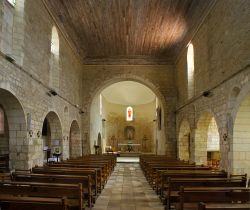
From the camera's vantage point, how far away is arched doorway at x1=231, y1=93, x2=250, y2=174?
29.6 feet

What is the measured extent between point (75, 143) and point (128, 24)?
8.41 meters

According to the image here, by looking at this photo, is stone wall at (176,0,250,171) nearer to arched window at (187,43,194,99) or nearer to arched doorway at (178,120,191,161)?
arched window at (187,43,194,99)

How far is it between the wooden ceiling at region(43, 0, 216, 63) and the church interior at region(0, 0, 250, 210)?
0.18 feet

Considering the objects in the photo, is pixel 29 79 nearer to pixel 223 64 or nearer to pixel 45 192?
pixel 45 192

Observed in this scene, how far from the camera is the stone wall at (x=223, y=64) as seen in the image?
8.59 meters

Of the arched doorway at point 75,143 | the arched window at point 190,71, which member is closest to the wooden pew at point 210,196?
the arched window at point 190,71

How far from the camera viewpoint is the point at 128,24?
562 inches

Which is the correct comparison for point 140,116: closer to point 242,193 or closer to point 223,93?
point 223,93

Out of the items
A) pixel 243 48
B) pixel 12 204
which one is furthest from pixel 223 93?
pixel 12 204

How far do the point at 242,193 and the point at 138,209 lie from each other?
2.52m

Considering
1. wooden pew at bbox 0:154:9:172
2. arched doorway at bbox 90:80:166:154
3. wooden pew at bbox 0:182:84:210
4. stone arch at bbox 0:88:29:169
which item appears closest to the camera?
wooden pew at bbox 0:182:84:210

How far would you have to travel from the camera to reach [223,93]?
1020cm

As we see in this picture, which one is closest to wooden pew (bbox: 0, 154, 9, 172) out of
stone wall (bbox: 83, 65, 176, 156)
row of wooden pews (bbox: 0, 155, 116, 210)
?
row of wooden pews (bbox: 0, 155, 116, 210)

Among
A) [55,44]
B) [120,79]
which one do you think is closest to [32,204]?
[55,44]
